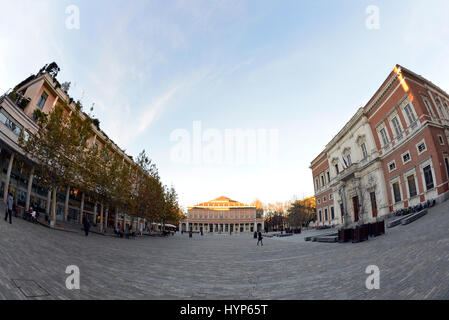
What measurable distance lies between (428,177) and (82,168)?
34690mm

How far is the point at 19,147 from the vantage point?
1994 centimetres

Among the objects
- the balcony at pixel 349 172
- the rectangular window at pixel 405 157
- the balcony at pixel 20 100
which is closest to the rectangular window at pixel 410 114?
the rectangular window at pixel 405 157

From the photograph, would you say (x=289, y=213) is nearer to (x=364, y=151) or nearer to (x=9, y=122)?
(x=364, y=151)

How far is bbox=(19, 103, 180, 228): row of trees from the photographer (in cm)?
1739

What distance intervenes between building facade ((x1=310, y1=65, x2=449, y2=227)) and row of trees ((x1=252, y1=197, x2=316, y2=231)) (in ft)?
40.3

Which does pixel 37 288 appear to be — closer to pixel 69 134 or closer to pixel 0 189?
pixel 69 134

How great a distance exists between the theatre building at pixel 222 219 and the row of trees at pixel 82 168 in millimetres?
66285

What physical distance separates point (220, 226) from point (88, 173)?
8522cm

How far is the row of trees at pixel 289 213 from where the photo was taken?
1868 inches

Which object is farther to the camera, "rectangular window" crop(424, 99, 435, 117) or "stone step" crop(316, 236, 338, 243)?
"rectangular window" crop(424, 99, 435, 117)

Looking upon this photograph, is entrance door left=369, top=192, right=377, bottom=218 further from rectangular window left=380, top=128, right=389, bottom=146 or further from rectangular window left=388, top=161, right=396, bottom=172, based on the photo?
rectangular window left=380, top=128, right=389, bottom=146

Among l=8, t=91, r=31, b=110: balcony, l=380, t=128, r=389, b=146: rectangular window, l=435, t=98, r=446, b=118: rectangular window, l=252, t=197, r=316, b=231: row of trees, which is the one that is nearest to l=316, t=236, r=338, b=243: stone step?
l=380, t=128, r=389, b=146: rectangular window

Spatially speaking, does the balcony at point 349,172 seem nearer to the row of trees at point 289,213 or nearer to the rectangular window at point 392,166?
the rectangular window at point 392,166
